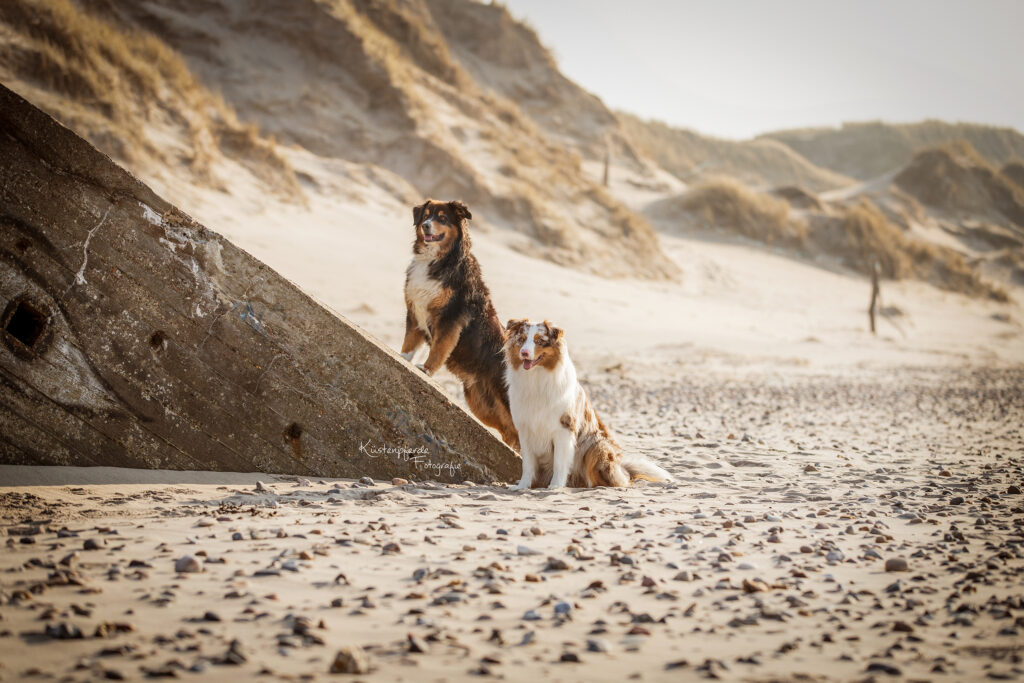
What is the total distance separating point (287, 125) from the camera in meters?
19.8

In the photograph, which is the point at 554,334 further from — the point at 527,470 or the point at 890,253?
the point at 890,253

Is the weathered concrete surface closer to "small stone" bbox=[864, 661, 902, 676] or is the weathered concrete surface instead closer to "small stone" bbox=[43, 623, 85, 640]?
"small stone" bbox=[43, 623, 85, 640]

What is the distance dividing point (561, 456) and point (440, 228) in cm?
214

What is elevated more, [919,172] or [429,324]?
[919,172]

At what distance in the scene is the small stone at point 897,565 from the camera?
12.2ft

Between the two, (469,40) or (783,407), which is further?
(469,40)

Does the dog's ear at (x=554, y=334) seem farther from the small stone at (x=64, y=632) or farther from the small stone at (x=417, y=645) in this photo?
the small stone at (x=64, y=632)

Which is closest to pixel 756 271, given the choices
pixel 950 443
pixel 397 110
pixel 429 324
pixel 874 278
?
pixel 874 278

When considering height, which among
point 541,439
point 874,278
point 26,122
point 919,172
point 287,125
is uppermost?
point 919,172

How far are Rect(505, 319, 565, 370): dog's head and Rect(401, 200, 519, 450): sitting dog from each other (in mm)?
510

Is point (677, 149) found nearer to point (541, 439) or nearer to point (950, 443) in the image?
point (950, 443)

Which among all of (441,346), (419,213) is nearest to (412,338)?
(441,346)

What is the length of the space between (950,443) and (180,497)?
7.90 meters

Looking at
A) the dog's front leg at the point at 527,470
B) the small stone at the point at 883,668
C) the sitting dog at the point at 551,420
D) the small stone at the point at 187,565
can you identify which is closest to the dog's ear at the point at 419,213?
the sitting dog at the point at 551,420
